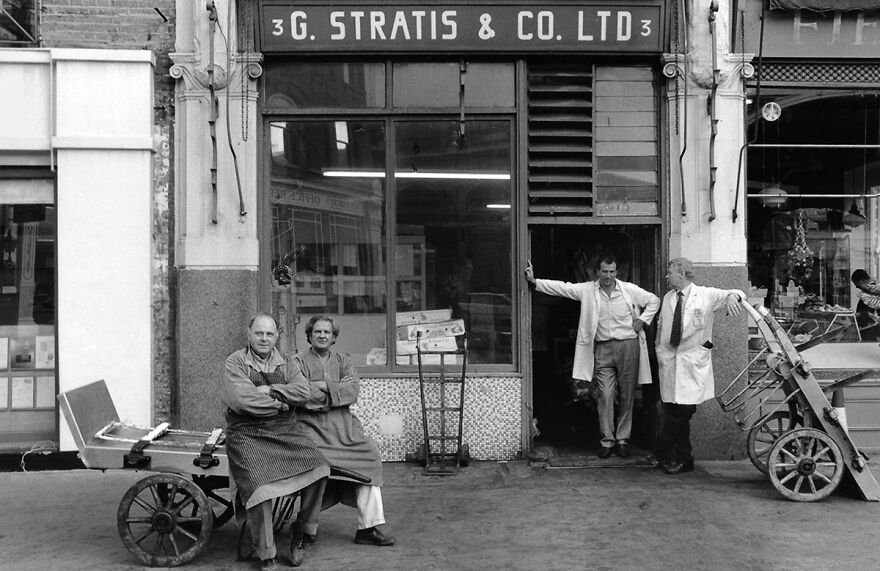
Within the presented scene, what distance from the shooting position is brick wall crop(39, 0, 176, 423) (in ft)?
26.0

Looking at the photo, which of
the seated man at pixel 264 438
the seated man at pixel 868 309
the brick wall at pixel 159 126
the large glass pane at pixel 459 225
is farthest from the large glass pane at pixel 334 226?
the seated man at pixel 868 309

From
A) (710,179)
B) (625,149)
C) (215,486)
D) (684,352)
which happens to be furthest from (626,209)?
(215,486)

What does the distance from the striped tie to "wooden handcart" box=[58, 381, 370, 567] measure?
3.29 metres

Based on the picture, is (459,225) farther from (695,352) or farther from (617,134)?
(695,352)

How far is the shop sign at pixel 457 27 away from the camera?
314 inches

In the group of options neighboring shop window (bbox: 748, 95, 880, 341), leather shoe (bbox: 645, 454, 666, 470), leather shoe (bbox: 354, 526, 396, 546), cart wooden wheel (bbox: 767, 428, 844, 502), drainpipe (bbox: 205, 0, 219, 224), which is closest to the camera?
leather shoe (bbox: 354, 526, 396, 546)

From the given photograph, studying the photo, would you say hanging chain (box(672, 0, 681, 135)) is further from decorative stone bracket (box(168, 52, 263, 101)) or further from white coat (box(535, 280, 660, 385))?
decorative stone bracket (box(168, 52, 263, 101))

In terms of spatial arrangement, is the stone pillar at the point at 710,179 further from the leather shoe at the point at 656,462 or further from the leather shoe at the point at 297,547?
the leather shoe at the point at 297,547

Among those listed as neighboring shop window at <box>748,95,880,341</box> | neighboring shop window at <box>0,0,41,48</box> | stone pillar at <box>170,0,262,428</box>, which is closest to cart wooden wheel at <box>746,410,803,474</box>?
neighboring shop window at <box>748,95,880,341</box>

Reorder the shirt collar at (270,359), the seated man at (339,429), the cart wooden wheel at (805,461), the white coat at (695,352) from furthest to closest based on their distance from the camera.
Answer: the white coat at (695,352) < the cart wooden wheel at (805,461) < the seated man at (339,429) < the shirt collar at (270,359)

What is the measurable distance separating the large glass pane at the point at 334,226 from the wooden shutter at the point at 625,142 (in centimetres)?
215

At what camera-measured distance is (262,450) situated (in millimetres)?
5160

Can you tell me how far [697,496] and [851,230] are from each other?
3.61 metres

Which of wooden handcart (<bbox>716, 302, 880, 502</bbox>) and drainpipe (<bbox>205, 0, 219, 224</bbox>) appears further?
drainpipe (<bbox>205, 0, 219, 224</bbox>)
